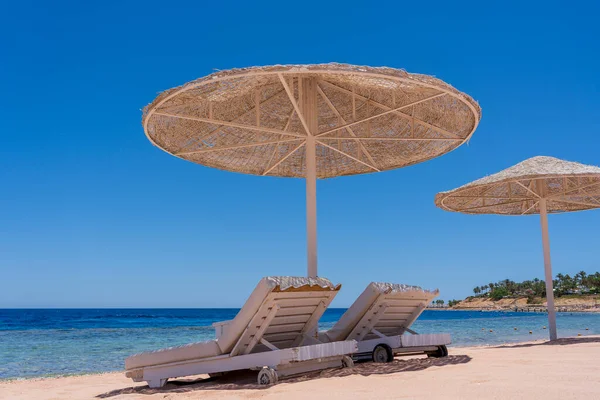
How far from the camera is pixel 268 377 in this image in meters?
5.14

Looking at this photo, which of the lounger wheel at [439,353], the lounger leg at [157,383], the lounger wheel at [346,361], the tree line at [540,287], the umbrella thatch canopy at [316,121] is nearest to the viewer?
the lounger leg at [157,383]

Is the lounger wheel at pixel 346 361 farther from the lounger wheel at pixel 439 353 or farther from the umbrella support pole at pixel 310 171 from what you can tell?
the lounger wheel at pixel 439 353

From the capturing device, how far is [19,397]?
6062 mm

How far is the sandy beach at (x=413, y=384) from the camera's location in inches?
165

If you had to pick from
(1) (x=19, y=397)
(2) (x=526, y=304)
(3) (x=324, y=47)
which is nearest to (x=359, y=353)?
(1) (x=19, y=397)

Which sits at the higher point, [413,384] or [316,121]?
[316,121]

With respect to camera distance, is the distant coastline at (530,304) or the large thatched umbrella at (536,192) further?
the distant coastline at (530,304)

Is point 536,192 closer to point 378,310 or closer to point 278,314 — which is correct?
point 378,310

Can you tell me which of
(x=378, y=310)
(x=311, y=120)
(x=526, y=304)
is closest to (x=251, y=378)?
(x=378, y=310)

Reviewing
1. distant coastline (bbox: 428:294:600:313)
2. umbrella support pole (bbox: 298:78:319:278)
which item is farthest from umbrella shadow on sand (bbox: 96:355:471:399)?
distant coastline (bbox: 428:294:600:313)

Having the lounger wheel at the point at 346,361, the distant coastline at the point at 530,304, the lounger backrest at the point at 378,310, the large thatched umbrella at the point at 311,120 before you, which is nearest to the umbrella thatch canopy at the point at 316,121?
the large thatched umbrella at the point at 311,120

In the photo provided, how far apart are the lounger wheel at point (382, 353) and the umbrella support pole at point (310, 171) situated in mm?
1256

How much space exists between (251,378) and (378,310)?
1.71m

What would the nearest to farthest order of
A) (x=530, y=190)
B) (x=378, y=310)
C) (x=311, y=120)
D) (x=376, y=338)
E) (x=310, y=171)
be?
(x=378, y=310) → (x=376, y=338) → (x=310, y=171) → (x=311, y=120) → (x=530, y=190)
